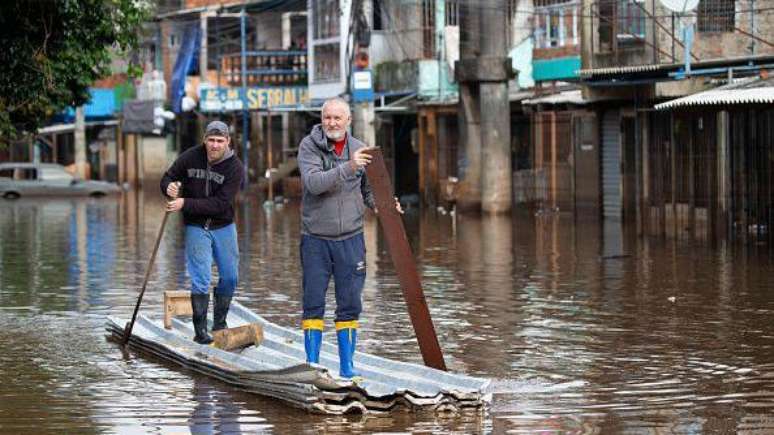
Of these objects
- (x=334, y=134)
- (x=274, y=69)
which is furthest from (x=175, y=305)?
(x=274, y=69)

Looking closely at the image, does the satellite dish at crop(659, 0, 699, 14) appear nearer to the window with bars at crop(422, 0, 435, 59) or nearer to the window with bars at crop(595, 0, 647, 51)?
the window with bars at crop(595, 0, 647, 51)

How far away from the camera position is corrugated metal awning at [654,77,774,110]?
22.7 metres

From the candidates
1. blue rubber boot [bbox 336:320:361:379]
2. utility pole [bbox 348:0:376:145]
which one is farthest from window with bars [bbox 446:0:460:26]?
blue rubber boot [bbox 336:320:361:379]

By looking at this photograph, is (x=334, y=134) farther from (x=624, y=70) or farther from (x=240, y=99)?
(x=240, y=99)

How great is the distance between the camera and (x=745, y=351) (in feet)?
43.0

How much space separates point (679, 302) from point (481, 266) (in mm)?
5915

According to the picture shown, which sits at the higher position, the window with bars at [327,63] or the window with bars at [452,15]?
the window with bars at [452,15]

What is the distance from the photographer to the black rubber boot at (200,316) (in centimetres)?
1282

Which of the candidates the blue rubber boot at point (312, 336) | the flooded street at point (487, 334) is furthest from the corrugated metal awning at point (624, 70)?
the blue rubber boot at point (312, 336)

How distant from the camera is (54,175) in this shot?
5644 cm

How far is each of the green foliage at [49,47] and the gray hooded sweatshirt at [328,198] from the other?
6470 millimetres

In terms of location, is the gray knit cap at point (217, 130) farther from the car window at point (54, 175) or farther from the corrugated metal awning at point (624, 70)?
the car window at point (54, 175)

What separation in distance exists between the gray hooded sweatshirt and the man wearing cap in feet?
5.98

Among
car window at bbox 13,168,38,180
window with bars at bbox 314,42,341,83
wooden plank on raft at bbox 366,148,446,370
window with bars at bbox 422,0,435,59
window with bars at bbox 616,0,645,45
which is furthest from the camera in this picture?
car window at bbox 13,168,38,180
